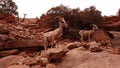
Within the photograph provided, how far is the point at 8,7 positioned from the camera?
31422 mm

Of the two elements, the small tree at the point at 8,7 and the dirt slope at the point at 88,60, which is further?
the small tree at the point at 8,7

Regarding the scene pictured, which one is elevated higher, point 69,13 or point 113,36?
point 69,13

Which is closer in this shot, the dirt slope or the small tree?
the dirt slope

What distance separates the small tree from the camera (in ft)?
101

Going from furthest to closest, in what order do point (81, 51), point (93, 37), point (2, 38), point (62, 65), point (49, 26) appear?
1. point (49, 26)
2. point (93, 37)
3. point (2, 38)
4. point (81, 51)
5. point (62, 65)

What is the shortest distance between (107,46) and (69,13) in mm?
8622

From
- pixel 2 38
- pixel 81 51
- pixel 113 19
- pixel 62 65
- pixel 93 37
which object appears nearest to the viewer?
pixel 62 65

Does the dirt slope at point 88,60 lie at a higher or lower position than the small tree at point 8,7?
lower

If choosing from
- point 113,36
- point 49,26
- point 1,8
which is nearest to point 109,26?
point 113,36

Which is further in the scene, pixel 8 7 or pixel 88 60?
pixel 8 7

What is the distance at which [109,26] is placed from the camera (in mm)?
28062

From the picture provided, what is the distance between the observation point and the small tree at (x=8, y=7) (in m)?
30.9

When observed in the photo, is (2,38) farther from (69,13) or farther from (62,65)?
(69,13)

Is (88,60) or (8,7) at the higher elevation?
(8,7)
